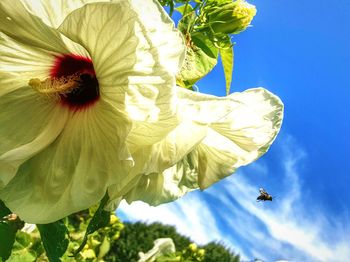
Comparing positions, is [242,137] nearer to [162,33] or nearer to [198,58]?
[162,33]

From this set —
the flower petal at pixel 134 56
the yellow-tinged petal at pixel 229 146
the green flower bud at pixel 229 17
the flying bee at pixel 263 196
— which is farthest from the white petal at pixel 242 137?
the flying bee at pixel 263 196

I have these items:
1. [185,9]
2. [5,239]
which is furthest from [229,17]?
[5,239]

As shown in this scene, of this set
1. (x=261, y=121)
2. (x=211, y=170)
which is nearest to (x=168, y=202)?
(x=211, y=170)

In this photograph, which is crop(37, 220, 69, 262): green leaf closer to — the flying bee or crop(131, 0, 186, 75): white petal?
crop(131, 0, 186, 75): white petal

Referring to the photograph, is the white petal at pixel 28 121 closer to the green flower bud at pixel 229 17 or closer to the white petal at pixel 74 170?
the white petal at pixel 74 170

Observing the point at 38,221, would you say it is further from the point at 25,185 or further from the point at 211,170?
the point at 211,170

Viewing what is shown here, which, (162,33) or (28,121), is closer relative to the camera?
(162,33)

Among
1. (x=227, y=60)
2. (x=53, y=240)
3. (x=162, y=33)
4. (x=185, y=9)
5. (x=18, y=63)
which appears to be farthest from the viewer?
(x=227, y=60)
